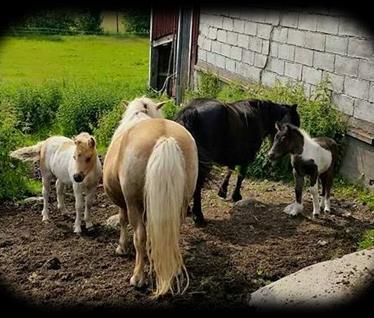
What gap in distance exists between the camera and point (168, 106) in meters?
9.72

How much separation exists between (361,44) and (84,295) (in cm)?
440

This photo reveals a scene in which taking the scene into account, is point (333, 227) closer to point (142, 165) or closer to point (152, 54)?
point (142, 165)

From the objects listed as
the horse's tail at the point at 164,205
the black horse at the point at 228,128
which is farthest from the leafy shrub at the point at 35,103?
the horse's tail at the point at 164,205

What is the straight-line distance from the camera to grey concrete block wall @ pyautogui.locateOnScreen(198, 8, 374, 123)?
651 centimetres

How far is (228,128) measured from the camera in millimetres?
6426

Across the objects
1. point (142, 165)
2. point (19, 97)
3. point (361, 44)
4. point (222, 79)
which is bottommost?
point (19, 97)

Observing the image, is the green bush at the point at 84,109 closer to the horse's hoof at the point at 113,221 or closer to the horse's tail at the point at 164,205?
the horse's hoof at the point at 113,221

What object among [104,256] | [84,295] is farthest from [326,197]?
[84,295]

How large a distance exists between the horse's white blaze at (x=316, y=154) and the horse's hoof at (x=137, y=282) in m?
2.55

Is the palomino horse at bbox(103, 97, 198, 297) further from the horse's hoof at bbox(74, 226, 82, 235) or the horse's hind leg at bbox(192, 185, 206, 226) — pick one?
the horse's hind leg at bbox(192, 185, 206, 226)

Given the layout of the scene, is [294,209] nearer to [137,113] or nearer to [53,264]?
[137,113]

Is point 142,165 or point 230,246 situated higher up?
point 142,165

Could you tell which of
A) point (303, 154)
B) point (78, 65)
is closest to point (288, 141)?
point (303, 154)

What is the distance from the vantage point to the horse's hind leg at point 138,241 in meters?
4.10
